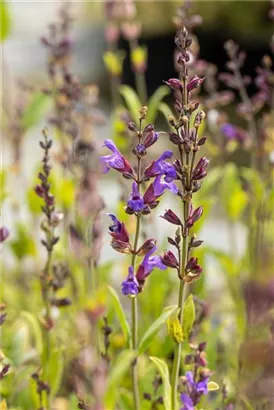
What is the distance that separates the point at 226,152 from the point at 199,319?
616mm

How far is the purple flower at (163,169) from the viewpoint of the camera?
1.07 meters

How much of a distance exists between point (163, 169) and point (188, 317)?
0.24m

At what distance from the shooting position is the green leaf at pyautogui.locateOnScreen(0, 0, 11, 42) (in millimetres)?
1934

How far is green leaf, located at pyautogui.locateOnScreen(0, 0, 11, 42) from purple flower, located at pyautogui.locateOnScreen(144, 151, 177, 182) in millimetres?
949

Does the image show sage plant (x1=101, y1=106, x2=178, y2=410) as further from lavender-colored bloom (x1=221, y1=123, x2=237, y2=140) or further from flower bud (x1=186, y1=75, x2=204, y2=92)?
lavender-colored bloom (x1=221, y1=123, x2=237, y2=140)

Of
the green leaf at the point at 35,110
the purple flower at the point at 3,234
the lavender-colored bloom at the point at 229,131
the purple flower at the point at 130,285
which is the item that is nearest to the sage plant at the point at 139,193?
the purple flower at the point at 130,285

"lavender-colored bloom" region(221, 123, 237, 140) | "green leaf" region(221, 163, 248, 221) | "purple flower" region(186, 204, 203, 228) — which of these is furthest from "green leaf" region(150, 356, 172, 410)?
"green leaf" region(221, 163, 248, 221)

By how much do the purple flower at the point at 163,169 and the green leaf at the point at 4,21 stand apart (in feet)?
3.11

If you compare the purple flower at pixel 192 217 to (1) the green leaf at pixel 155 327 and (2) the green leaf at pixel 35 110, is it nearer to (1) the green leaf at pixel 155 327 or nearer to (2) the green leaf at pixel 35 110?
(1) the green leaf at pixel 155 327

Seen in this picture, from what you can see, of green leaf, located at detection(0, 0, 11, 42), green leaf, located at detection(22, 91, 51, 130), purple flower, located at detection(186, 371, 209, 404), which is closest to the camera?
purple flower, located at detection(186, 371, 209, 404)

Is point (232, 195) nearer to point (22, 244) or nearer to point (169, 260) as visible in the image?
point (22, 244)

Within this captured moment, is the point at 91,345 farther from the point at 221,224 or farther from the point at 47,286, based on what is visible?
the point at 221,224

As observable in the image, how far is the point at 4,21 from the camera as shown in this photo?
1951 mm

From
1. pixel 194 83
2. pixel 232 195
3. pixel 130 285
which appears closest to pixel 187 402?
pixel 130 285
